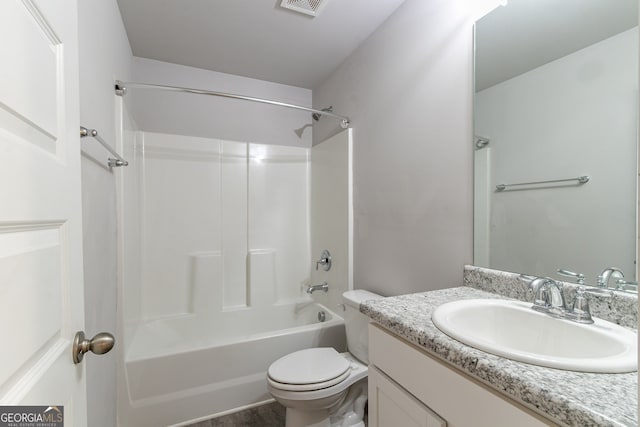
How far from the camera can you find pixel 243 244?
99.4 inches

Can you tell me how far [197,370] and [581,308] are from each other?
1.90 meters

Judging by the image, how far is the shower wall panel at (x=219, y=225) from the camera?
2217mm

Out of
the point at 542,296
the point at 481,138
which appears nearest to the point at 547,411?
the point at 542,296

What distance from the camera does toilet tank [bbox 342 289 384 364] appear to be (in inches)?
63.1

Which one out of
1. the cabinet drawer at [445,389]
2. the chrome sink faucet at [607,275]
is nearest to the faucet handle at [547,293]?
the chrome sink faucet at [607,275]

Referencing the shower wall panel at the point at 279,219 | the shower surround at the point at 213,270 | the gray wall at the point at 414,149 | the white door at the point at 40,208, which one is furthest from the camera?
the shower wall panel at the point at 279,219

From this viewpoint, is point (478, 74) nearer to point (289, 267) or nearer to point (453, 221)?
point (453, 221)

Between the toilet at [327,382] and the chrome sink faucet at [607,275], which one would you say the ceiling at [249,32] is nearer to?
the chrome sink faucet at [607,275]

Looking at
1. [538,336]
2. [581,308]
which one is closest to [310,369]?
[538,336]

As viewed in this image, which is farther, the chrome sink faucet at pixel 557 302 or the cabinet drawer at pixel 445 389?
the chrome sink faucet at pixel 557 302

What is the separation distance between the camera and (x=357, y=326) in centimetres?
165

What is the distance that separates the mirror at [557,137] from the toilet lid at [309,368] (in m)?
0.91

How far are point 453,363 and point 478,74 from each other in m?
1.18

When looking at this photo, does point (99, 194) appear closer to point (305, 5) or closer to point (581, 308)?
point (305, 5)
